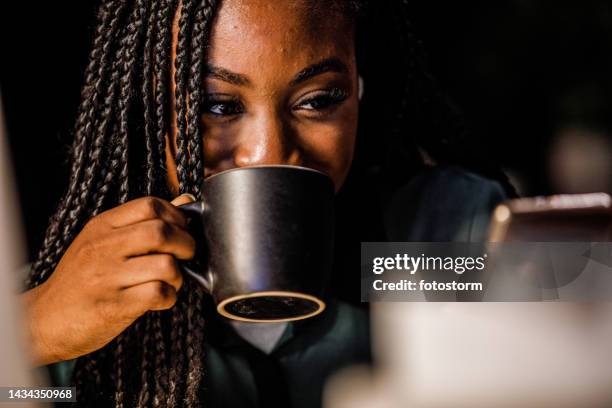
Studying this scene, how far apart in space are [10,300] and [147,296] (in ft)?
0.76

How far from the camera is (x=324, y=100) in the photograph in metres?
0.93

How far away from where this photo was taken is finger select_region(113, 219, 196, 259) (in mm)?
652

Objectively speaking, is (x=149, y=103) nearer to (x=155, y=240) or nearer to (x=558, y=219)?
(x=155, y=240)

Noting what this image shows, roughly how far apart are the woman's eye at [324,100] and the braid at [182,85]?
16 centimetres

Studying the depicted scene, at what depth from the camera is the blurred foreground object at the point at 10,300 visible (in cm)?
79

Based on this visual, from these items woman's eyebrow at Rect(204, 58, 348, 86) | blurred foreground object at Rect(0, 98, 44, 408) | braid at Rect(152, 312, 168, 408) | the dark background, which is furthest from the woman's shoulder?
blurred foreground object at Rect(0, 98, 44, 408)

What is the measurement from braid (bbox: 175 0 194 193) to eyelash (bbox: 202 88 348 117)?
0.10ft

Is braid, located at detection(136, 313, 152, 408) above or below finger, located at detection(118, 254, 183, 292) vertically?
below

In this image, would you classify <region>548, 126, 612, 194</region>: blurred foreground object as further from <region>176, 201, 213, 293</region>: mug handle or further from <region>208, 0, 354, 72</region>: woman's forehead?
<region>176, 201, 213, 293</region>: mug handle

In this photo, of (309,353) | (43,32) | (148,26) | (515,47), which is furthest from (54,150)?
(515,47)

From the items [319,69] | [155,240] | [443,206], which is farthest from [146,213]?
[443,206]

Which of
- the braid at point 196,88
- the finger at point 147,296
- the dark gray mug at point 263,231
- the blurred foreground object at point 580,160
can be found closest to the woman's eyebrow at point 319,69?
the braid at point 196,88

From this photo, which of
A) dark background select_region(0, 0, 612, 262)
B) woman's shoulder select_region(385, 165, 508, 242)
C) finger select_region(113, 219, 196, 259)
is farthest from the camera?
dark background select_region(0, 0, 612, 262)

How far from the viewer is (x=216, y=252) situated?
2.20 feet
